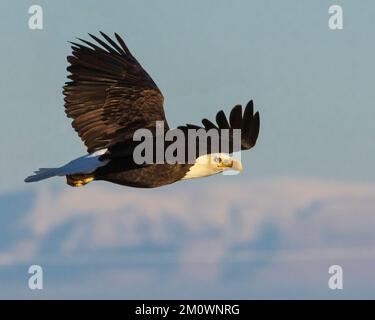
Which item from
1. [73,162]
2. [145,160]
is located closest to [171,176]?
[145,160]

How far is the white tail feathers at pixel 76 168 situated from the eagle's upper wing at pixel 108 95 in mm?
194

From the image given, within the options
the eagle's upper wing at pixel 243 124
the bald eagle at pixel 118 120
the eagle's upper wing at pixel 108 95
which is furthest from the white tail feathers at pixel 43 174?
the eagle's upper wing at pixel 243 124

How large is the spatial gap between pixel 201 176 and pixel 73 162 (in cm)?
128

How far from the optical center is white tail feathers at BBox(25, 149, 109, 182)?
405 inches

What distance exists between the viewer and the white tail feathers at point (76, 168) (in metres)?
10.3

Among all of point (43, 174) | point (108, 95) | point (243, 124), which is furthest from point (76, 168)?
point (243, 124)

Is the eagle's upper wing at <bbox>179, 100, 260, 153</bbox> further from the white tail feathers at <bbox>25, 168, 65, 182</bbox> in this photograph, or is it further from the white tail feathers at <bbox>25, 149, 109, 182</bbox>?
the white tail feathers at <bbox>25, 168, 65, 182</bbox>

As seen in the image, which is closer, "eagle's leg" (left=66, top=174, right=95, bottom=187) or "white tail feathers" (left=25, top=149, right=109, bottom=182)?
"white tail feathers" (left=25, top=149, right=109, bottom=182)

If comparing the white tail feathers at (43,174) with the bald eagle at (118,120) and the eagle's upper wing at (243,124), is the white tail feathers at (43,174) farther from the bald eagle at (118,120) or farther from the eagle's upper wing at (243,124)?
the eagle's upper wing at (243,124)

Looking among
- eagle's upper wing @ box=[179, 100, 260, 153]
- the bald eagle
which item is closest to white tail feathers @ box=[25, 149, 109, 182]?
the bald eagle

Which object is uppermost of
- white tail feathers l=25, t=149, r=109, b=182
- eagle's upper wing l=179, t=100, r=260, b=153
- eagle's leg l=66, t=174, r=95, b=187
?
eagle's upper wing l=179, t=100, r=260, b=153

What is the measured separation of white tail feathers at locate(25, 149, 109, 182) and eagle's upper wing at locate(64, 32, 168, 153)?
19 cm

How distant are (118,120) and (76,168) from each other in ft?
2.41

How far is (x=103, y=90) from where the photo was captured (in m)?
10.9
